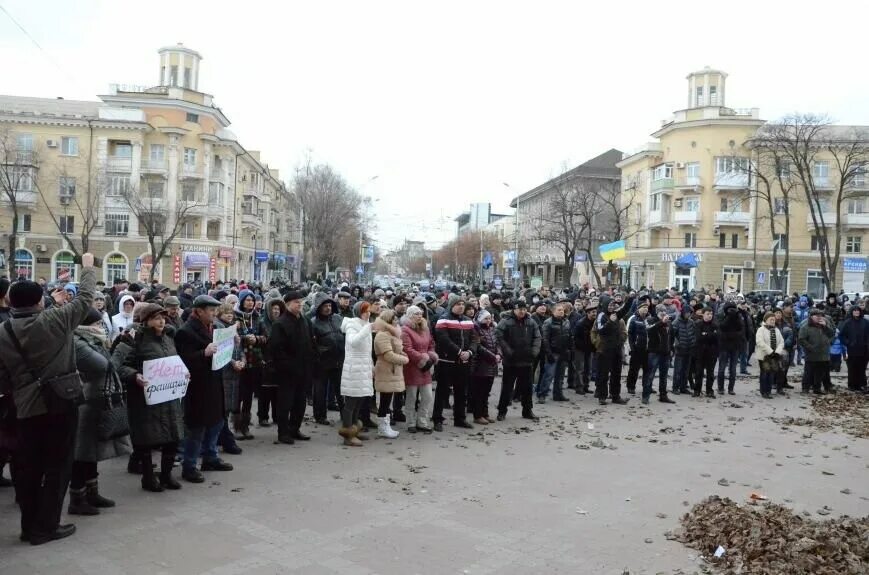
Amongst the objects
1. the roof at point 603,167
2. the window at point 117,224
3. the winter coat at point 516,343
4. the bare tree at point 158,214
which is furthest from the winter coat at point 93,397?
the roof at point 603,167

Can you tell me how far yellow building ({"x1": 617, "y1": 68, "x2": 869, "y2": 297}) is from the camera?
194 feet

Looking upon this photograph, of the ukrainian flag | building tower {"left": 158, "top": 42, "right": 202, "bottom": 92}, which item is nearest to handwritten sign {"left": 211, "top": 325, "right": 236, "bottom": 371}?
the ukrainian flag

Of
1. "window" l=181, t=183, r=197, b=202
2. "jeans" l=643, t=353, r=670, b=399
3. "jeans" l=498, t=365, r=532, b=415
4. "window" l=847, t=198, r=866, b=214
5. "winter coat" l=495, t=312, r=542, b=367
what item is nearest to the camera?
"winter coat" l=495, t=312, r=542, b=367

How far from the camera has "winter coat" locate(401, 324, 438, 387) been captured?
1002cm

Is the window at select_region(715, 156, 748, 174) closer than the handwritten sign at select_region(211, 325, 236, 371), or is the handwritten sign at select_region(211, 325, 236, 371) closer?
the handwritten sign at select_region(211, 325, 236, 371)

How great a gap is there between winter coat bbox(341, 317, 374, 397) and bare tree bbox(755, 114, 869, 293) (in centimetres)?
3939

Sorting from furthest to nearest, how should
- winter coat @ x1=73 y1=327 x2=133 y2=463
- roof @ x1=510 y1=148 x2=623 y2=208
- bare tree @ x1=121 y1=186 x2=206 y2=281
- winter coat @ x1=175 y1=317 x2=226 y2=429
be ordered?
roof @ x1=510 y1=148 x2=623 y2=208
bare tree @ x1=121 y1=186 x2=206 y2=281
winter coat @ x1=175 y1=317 x2=226 y2=429
winter coat @ x1=73 y1=327 x2=133 y2=463

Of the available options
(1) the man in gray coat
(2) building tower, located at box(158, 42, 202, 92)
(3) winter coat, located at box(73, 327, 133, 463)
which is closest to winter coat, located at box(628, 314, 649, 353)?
(3) winter coat, located at box(73, 327, 133, 463)

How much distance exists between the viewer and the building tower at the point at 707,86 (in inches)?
2512

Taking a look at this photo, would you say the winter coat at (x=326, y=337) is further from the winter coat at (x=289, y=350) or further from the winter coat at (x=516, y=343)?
the winter coat at (x=516, y=343)

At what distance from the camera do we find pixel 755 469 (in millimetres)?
8664

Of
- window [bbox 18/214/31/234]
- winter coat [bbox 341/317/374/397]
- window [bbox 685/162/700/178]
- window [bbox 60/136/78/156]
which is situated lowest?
winter coat [bbox 341/317/374/397]

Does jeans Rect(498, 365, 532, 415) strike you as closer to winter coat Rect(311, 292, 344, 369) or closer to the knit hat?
winter coat Rect(311, 292, 344, 369)

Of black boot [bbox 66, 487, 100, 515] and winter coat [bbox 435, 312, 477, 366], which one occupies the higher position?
winter coat [bbox 435, 312, 477, 366]
